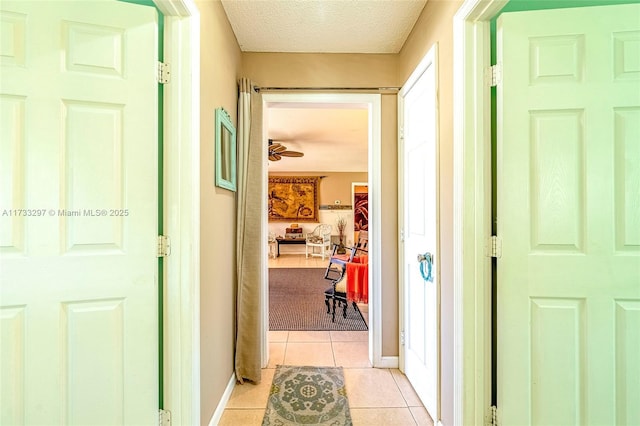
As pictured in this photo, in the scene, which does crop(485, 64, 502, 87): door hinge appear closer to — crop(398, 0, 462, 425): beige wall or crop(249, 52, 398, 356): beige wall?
crop(398, 0, 462, 425): beige wall

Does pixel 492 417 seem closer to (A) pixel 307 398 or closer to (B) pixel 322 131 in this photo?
(A) pixel 307 398

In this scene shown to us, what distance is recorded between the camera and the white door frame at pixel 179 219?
3.89 feet

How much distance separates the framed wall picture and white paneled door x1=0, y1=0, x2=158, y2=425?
419 mm

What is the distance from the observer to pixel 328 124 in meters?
3.86

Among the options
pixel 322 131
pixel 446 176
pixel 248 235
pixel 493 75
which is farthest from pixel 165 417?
pixel 322 131

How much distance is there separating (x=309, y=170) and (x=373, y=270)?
600 centimetres

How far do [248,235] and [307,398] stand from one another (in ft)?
3.72

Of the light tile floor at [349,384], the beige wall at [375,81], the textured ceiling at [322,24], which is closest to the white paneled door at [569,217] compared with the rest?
the light tile floor at [349,384]

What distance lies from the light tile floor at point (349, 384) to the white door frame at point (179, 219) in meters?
0.57

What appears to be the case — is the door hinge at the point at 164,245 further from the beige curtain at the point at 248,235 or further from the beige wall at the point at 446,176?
the beige wall at the point at 446,176

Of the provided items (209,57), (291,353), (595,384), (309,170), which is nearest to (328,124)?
(209,57)

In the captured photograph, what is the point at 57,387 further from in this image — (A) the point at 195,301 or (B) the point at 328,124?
(B) the point at 328,124

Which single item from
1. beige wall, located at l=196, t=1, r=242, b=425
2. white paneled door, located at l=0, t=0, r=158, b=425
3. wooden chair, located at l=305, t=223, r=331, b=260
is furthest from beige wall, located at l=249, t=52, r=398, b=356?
wooden chair, located at l=305, t=223, r=331, b=260

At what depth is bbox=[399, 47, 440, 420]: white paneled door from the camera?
1.53 metres
